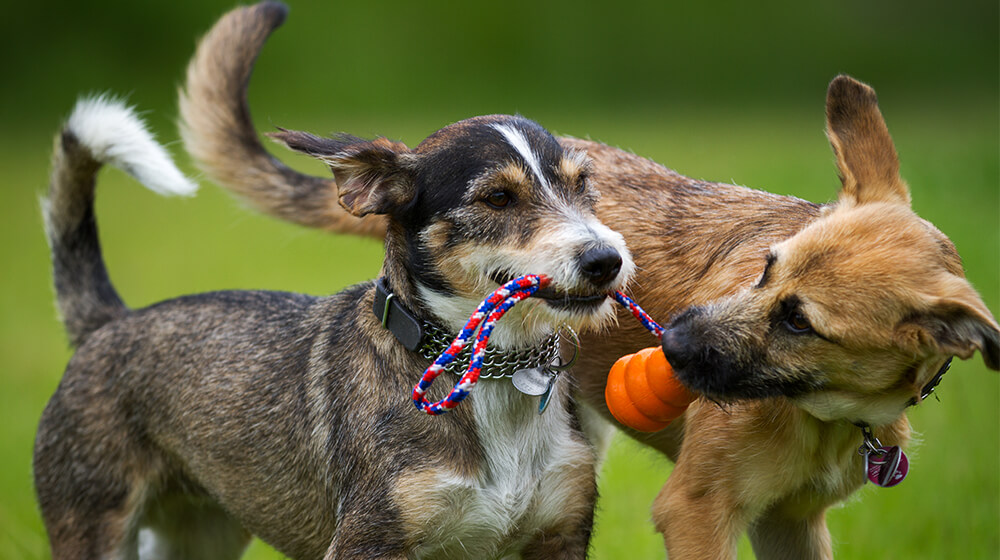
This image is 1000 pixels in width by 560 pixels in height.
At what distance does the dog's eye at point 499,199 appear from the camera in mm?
3816

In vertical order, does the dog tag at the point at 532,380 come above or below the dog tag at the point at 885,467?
above

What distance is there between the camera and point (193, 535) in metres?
5.29

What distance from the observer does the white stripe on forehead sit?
3.88 meters

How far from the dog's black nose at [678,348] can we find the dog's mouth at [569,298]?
0.92 ft

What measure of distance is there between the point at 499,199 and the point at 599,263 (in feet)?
1.63

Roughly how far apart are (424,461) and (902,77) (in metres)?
26.0

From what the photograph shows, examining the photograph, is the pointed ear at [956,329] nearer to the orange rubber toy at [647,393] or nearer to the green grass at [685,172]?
the orange rubber toy at [647,393]

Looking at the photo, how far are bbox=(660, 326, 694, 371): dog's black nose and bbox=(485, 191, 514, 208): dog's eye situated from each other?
0.77 meters

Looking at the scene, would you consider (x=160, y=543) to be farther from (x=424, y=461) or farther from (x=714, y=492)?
(x=714, y=492)

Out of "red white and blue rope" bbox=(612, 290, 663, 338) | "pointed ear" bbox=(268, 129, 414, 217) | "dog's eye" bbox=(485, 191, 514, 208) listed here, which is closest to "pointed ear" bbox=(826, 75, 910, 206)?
"red white and blue rope" bbox=(612, 290, 663, 338)

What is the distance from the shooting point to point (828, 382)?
3.52m

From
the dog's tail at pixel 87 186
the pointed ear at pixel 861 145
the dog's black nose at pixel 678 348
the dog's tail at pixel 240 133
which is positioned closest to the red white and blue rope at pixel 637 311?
the dog's black nose at pixel 678 348

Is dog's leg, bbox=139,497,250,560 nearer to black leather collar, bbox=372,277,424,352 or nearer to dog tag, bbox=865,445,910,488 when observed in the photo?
black leather collar, bbox=372,277,424,352

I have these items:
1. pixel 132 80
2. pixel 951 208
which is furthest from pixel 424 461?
pixel 132 80
